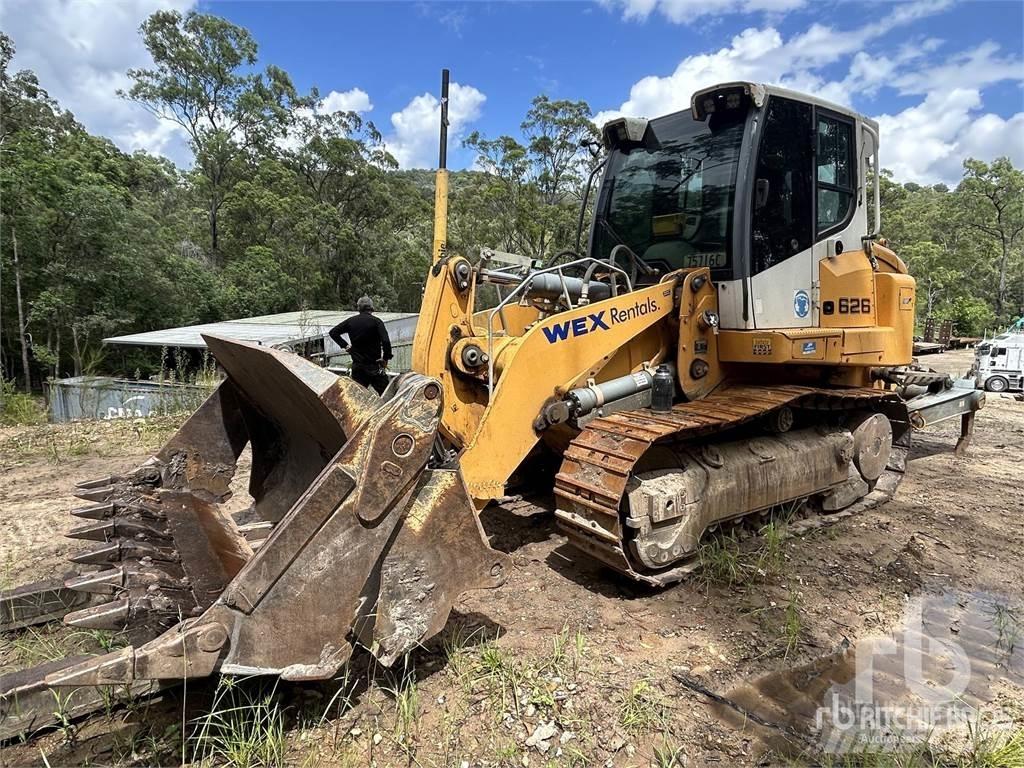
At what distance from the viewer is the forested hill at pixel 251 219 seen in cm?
1925

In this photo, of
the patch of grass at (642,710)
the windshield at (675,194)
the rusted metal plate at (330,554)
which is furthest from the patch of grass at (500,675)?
the windshield at (675,194)

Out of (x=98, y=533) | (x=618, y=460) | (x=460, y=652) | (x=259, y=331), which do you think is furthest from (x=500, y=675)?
(x=259, y=331)

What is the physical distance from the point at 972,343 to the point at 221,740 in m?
32.2

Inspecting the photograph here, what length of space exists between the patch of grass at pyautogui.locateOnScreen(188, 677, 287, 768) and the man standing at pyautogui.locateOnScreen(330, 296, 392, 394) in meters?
4.67

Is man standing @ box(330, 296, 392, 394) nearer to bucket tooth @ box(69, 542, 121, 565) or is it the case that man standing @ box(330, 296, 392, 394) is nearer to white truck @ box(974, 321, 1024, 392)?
bucket tooth @ box(69, 542, 121, 565)

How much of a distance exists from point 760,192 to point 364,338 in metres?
4.36

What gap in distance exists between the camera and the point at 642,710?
2498mm

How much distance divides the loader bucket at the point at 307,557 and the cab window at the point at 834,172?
12.2ft

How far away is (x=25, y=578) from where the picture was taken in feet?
11.9

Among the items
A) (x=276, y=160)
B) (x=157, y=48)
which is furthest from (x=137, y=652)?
(x=157, y=48)

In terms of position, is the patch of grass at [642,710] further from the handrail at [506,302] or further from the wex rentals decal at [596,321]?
the wex rentals decal at [596,321]

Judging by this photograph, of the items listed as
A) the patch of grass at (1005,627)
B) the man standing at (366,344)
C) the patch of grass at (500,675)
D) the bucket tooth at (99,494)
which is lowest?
the patch of grass at (1005,627)

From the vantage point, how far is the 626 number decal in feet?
14.9

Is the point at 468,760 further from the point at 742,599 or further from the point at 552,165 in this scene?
the point at 552,165
